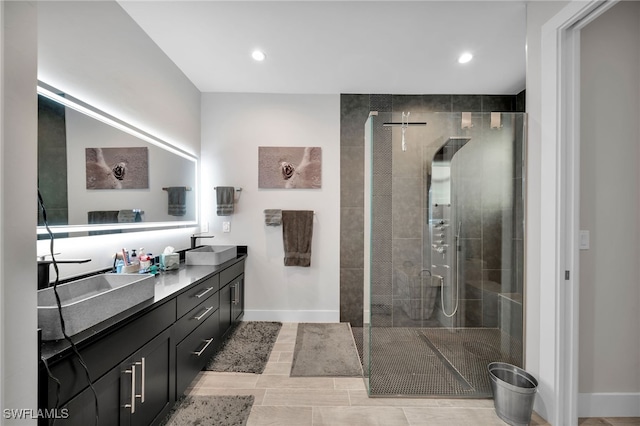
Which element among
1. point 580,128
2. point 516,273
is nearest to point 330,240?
point 516,273

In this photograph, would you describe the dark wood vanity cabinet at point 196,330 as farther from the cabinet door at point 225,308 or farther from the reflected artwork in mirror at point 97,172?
the reflected artwork in mirror at point 97,172

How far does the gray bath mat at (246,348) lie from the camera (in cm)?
228

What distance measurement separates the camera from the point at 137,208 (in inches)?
84.4

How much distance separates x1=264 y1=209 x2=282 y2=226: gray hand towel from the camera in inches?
125

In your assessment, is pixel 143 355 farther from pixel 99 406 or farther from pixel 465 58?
pixel 465 58

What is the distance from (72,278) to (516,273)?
2776mm

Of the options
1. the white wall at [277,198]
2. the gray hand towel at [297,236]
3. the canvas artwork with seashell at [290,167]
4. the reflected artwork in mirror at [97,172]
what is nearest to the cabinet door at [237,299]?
the white wall at [277,198]

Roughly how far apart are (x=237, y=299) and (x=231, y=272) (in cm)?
40

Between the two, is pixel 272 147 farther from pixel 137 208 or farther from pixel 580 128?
pixel 580 128

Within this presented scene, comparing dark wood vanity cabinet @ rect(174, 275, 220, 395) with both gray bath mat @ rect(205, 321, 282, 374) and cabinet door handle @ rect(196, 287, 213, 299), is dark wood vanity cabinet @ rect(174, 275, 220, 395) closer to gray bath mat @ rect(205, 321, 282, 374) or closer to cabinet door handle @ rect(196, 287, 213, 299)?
cabinet door handle @ rect(196, 287, 213, 299)

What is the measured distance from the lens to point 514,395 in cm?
165

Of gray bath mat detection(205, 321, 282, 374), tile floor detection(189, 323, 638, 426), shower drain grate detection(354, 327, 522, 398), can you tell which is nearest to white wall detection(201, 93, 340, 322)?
gray bath mat detection(205, 321, 282, 374)

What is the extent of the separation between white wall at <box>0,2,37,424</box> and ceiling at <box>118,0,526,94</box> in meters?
1.41

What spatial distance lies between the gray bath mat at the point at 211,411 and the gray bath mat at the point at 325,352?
489 millimetres
